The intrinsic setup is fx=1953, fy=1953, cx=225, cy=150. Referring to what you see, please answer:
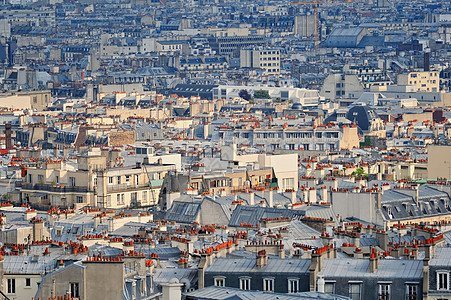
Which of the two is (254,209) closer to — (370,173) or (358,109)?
(370,173)

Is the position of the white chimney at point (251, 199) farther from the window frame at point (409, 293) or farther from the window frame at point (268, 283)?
the window frame at point (409, 293)

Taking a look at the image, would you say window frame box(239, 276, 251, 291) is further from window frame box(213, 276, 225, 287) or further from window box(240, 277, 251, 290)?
window frame box(213, 276, 225, 287)

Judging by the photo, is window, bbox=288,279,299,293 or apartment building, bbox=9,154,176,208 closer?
window, bbox=288,279,299,293

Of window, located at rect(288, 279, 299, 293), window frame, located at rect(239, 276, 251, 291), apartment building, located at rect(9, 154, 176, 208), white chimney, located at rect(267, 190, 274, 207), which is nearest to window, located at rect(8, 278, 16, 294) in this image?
window frame, located at rect(239, 276, 251, 291)

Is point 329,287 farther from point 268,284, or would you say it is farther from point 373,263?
point 268,284

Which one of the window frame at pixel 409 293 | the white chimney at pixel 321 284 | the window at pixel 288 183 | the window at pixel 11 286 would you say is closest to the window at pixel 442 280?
the window frame at pixel 409 293
